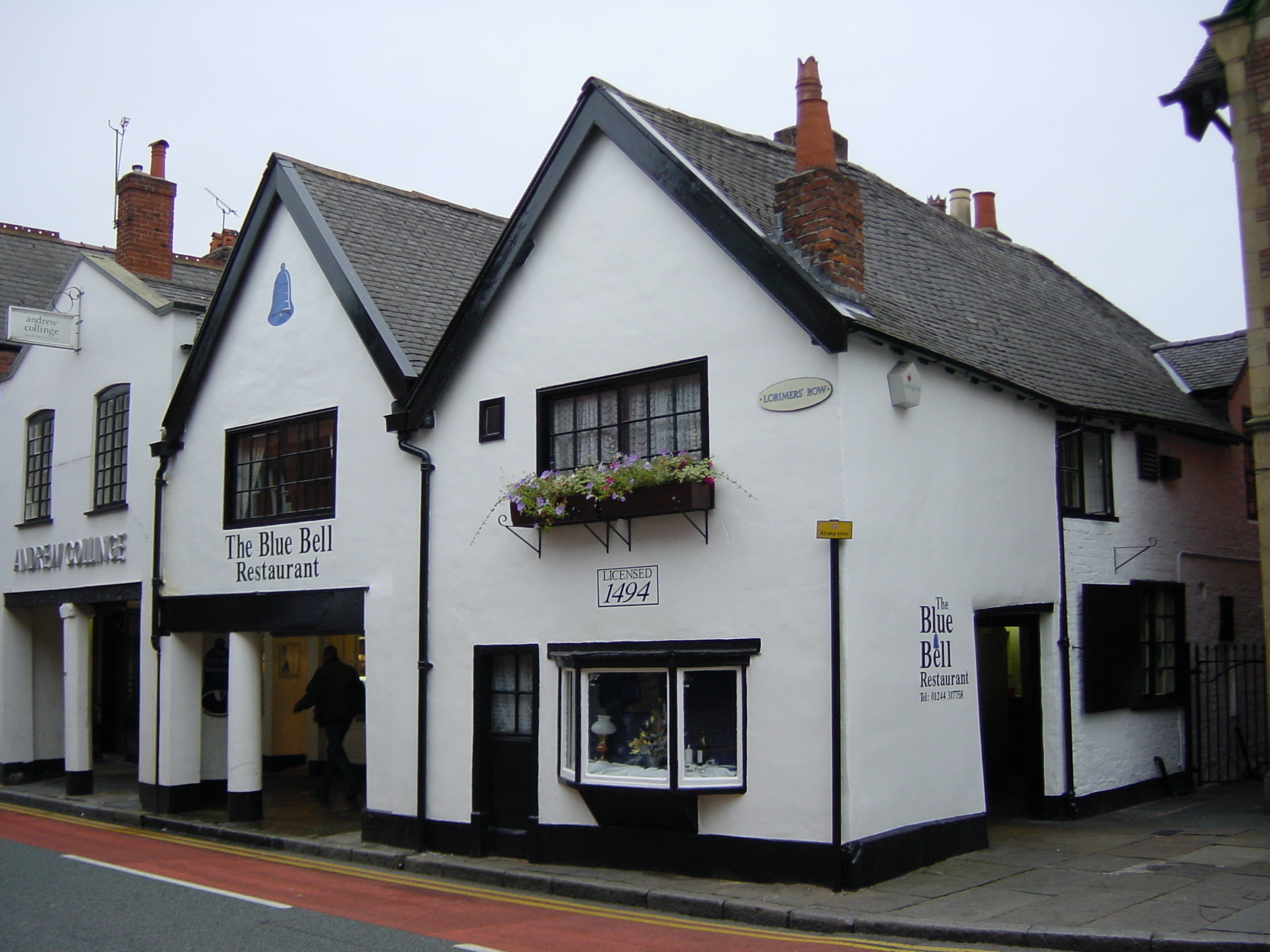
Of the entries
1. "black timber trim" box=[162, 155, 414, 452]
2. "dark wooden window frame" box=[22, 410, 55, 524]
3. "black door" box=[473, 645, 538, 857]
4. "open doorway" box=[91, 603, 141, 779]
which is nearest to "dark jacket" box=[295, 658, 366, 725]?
"black timber trim" box=[162, 155, 414, 452]

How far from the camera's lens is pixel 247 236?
16.2 m

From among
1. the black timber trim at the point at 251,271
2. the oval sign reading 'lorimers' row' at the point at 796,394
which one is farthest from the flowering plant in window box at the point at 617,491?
the black timber trim at the point at 251,271

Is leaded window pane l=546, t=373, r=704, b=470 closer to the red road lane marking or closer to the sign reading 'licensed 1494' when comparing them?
the red road lane marking

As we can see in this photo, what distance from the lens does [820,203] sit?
1081cm

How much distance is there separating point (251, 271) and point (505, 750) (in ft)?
25.0

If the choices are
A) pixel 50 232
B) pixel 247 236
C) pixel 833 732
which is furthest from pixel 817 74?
pixel 50 232

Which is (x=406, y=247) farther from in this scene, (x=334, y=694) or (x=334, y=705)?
(x=334, y=705)

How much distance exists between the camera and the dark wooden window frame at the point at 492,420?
12703mm

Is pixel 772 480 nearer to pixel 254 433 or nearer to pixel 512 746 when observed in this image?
pixel 512 746

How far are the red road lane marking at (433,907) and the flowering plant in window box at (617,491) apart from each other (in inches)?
132

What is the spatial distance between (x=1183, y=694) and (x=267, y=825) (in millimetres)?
11004

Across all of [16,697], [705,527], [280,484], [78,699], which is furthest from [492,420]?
[16,697]

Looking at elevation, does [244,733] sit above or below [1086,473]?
below

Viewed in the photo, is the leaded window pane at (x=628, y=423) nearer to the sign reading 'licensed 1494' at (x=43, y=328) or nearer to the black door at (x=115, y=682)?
the sign reading 'licensed 1494' at (x=43, y=328)
